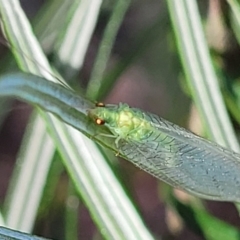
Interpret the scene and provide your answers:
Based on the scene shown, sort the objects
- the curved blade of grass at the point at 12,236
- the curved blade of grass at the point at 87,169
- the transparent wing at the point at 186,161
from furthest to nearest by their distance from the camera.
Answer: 1. the transparent wing at the point at 186,161
2. the curved blade of grass at the point at 87,169
3. the curved blade of grass at the point at 12,236

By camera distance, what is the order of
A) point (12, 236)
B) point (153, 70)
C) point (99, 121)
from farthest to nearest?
point (153, 70) < point (99, 121) < point (12, 236)

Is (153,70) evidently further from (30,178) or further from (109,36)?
(30,178)

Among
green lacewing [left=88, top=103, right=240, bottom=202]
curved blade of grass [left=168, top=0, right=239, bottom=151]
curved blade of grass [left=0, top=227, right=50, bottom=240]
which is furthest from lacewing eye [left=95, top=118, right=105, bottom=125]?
curved blade of grass [left=0, top=227, right=50, bottom=240]

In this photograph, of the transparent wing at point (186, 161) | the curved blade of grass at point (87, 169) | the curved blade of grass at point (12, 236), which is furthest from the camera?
the transparent wing at point (186, 161)

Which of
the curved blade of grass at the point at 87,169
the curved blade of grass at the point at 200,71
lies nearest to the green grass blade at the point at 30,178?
the curved blade of grass at the point at 87,169

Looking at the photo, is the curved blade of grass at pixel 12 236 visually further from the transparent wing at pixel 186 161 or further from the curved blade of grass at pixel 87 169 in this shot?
the transparent wing at pixel 186 161

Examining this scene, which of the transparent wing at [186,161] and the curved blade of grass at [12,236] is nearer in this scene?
the curved blade of grass at [12,236]

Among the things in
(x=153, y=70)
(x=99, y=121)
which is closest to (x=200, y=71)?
(x=99, y=121)

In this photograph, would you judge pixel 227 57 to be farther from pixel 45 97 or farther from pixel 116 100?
pixel 116 100
